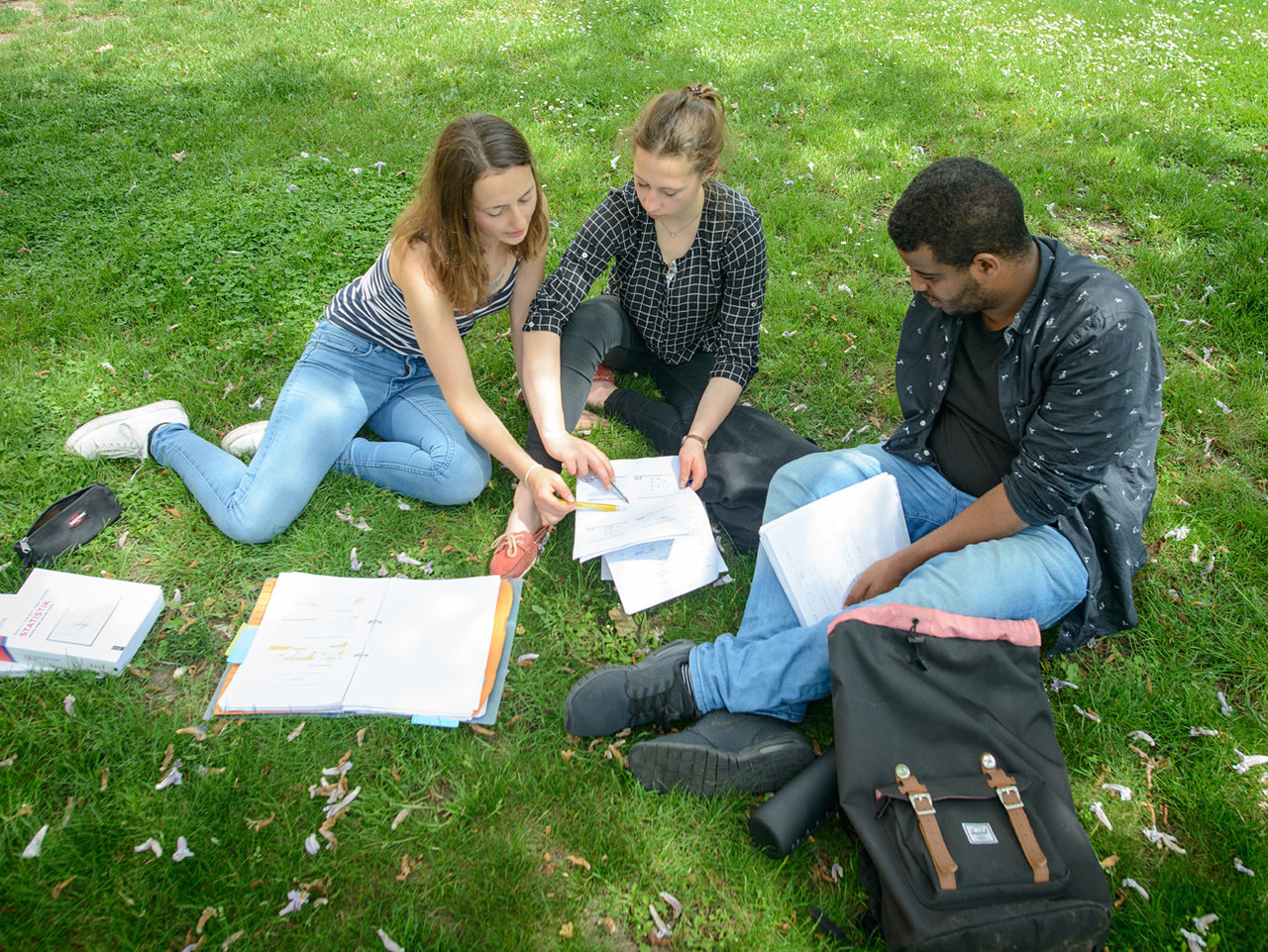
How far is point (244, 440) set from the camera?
366 cm

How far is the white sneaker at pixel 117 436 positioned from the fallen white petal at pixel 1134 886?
13.8 ft

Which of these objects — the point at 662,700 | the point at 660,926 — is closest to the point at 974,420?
the point at 662,700

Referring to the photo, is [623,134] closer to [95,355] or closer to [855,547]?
[855,547]

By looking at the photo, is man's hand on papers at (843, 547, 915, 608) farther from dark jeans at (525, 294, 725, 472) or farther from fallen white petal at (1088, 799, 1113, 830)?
dark jeans at (525, 294, 725, 472)

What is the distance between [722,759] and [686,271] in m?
2.11

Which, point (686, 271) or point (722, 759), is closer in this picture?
point (722, 759)

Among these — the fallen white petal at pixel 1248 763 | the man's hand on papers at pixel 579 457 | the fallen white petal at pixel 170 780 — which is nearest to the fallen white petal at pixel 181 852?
the fallen white petal at pixel 170 780

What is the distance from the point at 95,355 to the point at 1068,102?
25.9 feet

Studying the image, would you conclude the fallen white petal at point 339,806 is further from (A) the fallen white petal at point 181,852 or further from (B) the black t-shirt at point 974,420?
(B) the black t-shirt at point 974,420

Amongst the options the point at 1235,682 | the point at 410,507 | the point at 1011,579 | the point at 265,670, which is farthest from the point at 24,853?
the point at 1235,682

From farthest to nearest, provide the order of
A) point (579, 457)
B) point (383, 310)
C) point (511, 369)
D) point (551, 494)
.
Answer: point (511, 369)
point (383, 310)
point (579, 457)
point (551, 494)

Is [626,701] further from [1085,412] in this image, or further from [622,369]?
[622,369]

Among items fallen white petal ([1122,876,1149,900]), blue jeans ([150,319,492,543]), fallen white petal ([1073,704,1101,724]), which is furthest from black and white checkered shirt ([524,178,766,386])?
fallen white petal ([1122,876,1149,900])

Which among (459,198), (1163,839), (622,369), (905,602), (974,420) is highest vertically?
(459,198)
